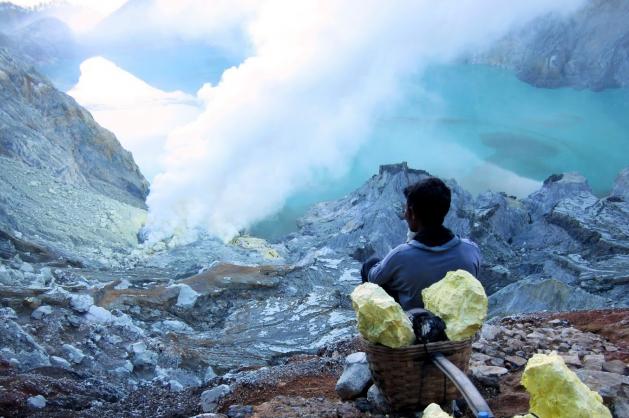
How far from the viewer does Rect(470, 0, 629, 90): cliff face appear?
30.9 m

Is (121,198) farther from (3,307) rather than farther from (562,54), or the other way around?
(562,54)

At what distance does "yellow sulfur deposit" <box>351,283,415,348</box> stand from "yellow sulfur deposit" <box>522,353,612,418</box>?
62 centimetres

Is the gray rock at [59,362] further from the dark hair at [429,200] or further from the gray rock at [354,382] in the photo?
the dark hair at [429,200]

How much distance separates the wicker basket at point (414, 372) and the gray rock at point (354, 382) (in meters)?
0.43

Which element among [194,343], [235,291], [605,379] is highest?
[235,291]

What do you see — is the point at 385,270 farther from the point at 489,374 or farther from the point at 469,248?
the point at 489,374

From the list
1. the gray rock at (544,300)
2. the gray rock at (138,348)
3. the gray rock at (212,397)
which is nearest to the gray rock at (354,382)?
the gray rock at (212,397)

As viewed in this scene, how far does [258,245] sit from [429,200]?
44.4ft

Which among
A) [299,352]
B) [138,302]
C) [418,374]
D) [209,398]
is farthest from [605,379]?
[138,302]

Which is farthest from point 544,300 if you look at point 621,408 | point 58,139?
point 58,139

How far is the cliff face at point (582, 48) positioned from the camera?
101 feet

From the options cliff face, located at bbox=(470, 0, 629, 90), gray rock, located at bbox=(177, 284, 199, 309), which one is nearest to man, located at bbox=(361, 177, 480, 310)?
gray rock, located at bbox=(177, 284, 199, 309)

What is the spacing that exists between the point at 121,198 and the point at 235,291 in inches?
406

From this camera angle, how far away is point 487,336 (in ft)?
14.3
